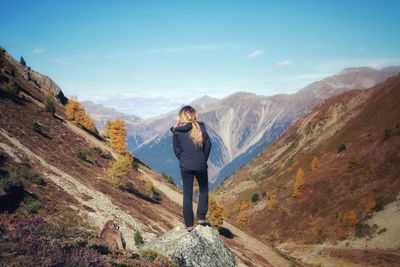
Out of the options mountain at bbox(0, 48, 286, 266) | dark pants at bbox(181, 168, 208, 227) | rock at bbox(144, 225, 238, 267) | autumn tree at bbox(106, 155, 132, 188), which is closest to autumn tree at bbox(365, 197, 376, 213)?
mountain at bbox(0, 48, 286, 266)

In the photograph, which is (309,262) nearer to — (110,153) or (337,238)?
(337,238)

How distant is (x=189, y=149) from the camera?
13281 millimetres

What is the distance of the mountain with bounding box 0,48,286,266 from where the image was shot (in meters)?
10.5

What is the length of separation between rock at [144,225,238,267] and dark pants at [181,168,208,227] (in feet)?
1.47

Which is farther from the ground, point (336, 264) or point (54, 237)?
point (54, 237)

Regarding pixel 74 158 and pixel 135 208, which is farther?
pixel 74 158

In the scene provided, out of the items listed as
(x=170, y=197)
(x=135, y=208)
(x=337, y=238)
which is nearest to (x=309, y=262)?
(x=337, y=238)

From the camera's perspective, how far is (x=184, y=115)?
13.5 meters

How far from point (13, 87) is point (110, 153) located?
21.4 m

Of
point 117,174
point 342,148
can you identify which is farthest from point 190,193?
point 342,148

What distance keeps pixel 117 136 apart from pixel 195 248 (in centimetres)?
7382

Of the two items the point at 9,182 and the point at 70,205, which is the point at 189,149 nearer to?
the point at 9,182

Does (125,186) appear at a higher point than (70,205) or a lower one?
lower

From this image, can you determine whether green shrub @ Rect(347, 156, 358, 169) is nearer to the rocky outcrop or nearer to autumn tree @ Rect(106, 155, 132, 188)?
autumn tree @ Rect(106, 155, 132, 188)
